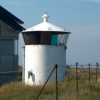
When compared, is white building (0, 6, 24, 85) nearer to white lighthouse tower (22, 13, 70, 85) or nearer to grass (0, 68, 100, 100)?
white lighthouse tower (22, 13, 70, 85)

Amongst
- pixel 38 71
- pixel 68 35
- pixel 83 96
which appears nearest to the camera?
pixel 83 96

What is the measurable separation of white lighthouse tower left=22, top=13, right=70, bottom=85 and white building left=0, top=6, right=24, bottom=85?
280 inches

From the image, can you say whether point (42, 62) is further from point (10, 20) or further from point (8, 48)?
point (10, 20)

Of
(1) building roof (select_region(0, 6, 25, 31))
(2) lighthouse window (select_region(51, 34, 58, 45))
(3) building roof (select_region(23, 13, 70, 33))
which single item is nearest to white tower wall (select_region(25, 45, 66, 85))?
(2) lighthouse window (select_region(51, 34, 58, 45))

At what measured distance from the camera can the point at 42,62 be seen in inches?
827

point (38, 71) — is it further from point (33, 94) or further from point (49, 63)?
point (33, 94)

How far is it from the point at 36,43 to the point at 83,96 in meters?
6.39

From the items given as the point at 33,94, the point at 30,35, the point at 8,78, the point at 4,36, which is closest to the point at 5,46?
the point at 4,36

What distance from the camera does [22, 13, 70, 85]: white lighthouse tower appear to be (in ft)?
68.9

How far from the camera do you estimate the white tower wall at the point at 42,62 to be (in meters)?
21.0

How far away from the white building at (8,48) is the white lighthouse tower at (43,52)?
711 centimetres

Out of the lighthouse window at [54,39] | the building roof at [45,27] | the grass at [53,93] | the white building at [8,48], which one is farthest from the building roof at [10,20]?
the grass at [53,93]

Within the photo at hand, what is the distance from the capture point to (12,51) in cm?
3069

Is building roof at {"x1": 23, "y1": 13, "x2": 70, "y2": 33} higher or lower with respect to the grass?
higher
